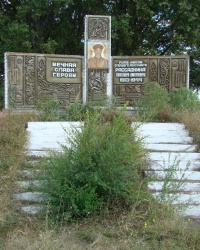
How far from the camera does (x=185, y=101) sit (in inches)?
361

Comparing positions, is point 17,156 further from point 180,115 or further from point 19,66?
point 19,66

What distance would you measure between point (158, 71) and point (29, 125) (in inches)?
238

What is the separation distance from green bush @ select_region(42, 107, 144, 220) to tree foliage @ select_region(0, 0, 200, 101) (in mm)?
12269

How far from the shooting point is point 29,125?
6930 millimetres

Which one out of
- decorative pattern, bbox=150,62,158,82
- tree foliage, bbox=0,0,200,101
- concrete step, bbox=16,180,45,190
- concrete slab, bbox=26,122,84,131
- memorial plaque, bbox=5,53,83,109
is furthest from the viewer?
tree foliage, bbox=0,0,200,101

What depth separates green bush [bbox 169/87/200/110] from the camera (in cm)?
881

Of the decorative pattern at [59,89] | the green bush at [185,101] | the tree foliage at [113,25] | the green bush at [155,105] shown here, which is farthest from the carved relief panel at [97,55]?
the tree foliage at [113,25]

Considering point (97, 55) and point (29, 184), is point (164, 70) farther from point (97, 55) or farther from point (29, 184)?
point (29, 184)

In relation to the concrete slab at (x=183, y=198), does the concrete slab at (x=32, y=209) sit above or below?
A: below

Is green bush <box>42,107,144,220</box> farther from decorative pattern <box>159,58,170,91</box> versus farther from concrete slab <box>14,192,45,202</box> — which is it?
decorative pattern <box>159,58,170,91</box>

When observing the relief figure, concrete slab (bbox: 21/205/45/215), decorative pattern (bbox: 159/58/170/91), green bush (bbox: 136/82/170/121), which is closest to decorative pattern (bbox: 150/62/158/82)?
decorative pattern (bbox: 159/58/170/91)

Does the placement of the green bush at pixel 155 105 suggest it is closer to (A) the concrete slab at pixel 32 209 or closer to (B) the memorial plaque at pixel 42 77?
(B) the memorial plaque at pixel 42 77

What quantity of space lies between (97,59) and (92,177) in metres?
7.61

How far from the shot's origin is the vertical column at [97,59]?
11.0m
